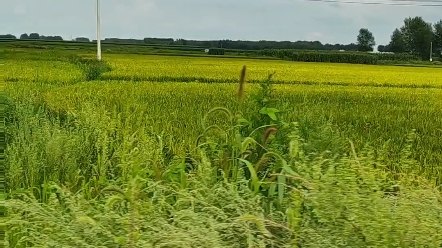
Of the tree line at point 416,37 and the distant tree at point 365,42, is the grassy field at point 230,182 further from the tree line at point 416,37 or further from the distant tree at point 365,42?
the tree line at point 416,37

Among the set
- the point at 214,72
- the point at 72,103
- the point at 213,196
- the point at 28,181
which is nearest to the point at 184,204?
the point at 213,196

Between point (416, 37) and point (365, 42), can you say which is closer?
point (365, 42)

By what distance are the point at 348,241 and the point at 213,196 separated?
0.37 metres

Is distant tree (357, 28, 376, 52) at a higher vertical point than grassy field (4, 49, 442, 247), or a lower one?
higher

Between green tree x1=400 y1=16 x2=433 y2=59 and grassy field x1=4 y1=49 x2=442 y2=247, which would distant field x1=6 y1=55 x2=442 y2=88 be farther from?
grassy field x1=4 y1=49 x2=442 y2=247

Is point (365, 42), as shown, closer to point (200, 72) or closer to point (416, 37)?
point (416, 37)

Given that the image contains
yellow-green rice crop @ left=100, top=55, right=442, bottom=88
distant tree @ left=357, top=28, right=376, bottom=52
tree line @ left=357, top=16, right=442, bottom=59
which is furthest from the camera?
yellow-green rice crop @ left=100, top=55, right=442, bottom=88

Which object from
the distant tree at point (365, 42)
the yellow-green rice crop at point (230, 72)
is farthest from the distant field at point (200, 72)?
the distant tree at point (365, 42)

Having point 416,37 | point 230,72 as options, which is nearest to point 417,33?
point 416,37

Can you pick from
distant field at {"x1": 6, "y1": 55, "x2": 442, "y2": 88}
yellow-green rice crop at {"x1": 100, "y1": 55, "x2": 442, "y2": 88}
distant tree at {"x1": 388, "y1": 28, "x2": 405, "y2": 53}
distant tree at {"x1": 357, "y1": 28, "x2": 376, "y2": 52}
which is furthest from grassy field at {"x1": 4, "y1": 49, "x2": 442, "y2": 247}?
yellow-green rice crop at {"x1": 100, "y1": 55, "x2": 442, "y2": 88}

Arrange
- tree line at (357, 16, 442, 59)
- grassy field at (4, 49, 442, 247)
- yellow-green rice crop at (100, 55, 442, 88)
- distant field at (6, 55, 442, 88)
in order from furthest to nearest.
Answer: yellow-green rice crop at (100, 55, 442, 88) → distant field at (6, 55, 442, 88) → tree line at (357, 16, 442, 59) → grassy field at (4, 49, 442, 247)

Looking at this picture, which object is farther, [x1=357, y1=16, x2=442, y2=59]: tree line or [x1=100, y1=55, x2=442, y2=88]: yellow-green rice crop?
[x1=100, y1=55, x2=442, y2=88]: yellow-green rice crop

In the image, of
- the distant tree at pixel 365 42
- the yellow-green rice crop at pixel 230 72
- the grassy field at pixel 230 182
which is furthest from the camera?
the yellow-green rice crop at pixel 230 72

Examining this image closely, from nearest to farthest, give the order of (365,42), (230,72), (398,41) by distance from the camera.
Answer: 1. (365,42)
2. (398,41)
3. (230,72)
